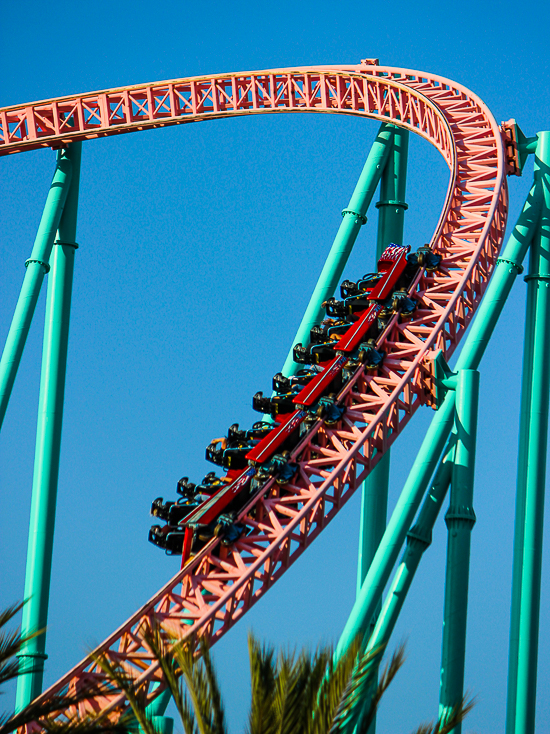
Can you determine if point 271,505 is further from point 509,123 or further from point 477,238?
point 509,123

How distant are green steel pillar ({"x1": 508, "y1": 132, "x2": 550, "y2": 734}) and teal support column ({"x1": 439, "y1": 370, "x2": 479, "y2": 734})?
1044 mm

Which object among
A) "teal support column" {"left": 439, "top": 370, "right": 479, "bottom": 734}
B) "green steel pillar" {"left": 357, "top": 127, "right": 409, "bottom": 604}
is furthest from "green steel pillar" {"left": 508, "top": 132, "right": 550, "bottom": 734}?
"green steel pillar" {"left": 357, "top": 127, "right": 409, "bottom": 604}

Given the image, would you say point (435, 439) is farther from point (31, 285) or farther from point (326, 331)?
point (31, 285)

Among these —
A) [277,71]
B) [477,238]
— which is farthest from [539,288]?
[277,71]

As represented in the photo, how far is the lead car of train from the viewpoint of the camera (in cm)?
1140

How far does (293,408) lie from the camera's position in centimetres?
1329

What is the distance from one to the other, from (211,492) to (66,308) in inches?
136

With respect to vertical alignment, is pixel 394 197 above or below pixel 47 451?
above

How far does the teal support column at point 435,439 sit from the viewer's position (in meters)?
10.3

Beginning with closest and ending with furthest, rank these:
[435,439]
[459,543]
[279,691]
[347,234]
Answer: [279,691], [459,543], [435,439], [347,234]

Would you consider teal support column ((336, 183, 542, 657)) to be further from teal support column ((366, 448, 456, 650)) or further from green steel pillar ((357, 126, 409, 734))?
green steel pillar ((357, 126, 409, 734))

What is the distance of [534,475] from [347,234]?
4.77 metres

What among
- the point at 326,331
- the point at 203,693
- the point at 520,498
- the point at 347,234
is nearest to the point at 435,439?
the point at 520,498

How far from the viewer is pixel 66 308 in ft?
46.5
